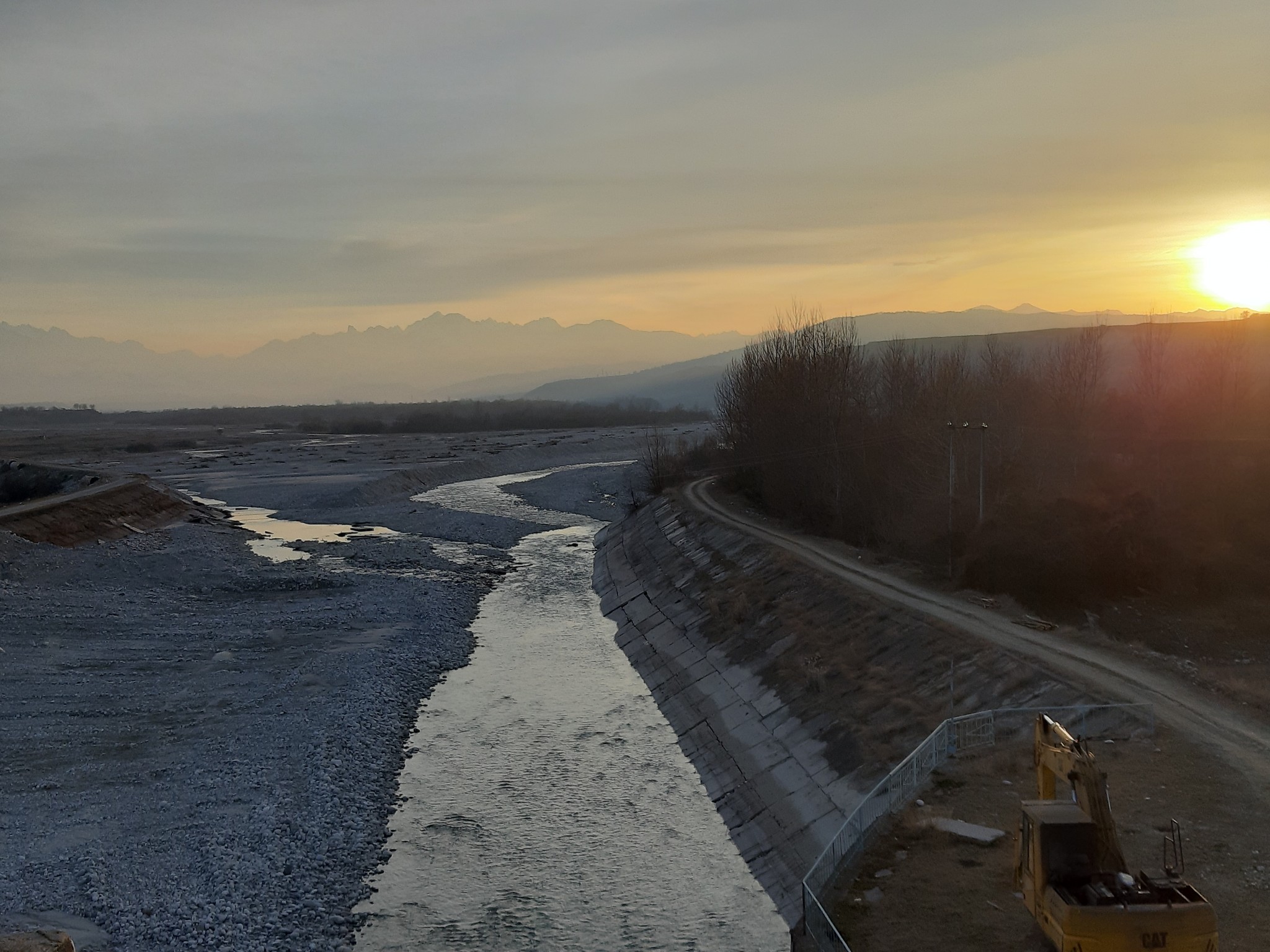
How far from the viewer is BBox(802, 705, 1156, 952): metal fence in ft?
58.7

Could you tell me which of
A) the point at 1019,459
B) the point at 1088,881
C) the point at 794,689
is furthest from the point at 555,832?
the point at 1019,459

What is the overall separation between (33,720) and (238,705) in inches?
247

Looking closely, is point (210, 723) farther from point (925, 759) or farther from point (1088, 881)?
point (1088, 881)

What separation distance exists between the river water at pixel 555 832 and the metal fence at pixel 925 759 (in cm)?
241

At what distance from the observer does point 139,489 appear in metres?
82.0

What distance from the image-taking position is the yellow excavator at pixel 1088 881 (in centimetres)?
1203

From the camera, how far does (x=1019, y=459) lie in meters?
65.1

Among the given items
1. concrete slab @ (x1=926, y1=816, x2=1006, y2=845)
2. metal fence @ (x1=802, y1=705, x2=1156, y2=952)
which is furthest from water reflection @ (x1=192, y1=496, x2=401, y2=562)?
concrete slab @ (x1=926, y1=816, x2=1006, y2=845)

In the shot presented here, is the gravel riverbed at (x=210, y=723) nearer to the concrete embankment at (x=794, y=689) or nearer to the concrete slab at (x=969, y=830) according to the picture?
the concrete embankment at (x=794, y=689)

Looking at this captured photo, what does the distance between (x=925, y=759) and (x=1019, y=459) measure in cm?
4720

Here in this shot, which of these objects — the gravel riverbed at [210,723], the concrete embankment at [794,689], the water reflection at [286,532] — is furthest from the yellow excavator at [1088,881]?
the water reflection at [286,532]

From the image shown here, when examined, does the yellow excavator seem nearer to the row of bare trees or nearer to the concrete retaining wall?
the concrete retaining wall

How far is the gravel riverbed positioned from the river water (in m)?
1.26

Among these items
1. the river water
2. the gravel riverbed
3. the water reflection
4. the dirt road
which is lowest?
the river water
